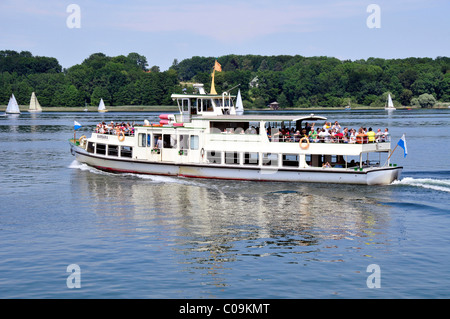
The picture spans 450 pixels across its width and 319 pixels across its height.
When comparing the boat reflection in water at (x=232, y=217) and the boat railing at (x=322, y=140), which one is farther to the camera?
the boat railing at (x=322, y=140)

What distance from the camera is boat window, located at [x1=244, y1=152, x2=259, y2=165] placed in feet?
156

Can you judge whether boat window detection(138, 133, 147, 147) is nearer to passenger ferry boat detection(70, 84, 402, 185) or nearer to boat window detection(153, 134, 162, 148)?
passenger ferry boat detection(70, 84, 402, 185)

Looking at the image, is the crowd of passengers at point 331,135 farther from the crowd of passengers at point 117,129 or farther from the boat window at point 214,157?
the crowd of passengers at point 117,129

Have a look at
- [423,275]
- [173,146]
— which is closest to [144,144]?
[173,146]

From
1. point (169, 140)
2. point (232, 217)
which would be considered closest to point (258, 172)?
point (169, 140)

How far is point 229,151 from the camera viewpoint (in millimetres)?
47531

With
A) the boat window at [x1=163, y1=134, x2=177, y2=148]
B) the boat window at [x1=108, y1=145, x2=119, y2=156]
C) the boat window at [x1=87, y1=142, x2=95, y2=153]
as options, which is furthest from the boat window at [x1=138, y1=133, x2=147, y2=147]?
the boat window at [x1=87, y1=142, x2=95, y2=153]

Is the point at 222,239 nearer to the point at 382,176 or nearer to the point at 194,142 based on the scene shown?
the point at 382,176

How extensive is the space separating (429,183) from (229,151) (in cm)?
1556

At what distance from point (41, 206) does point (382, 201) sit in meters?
22.5

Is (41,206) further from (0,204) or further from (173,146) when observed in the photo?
(173,146)

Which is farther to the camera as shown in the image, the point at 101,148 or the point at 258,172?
the point at 101,148

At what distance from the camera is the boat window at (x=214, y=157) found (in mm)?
48281

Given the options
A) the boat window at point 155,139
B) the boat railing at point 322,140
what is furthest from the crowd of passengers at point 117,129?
the boat railing at point 322,140
